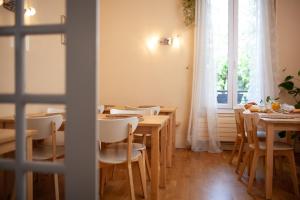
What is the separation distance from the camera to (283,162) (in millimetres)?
3836

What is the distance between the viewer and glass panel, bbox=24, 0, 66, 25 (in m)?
3.28

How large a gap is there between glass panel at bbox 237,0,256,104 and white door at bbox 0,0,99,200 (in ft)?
14.0

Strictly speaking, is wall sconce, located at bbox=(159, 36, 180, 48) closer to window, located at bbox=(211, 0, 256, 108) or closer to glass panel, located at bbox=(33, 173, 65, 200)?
window, located at bbox=(211, 0, 256, 108)

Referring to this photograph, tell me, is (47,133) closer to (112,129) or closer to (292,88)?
(112,129)

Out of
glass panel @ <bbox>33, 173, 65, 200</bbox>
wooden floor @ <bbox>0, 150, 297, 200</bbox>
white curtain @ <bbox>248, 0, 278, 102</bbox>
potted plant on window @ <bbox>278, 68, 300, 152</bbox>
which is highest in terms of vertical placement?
white curtain @ <bbox>248, 0, 278, 102</bbox>

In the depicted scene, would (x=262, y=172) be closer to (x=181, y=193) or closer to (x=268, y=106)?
(x=268, y=106)

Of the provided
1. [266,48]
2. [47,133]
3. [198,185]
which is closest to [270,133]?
[198,185]

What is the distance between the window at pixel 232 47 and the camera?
4.70 metres

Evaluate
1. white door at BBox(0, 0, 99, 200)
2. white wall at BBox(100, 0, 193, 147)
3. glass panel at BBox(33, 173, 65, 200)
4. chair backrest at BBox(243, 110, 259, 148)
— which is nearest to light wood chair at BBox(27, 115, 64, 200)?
glass panel at BBox(33, 173, 65, 200)

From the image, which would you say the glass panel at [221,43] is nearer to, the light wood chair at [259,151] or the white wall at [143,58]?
the white wall at [143,58]

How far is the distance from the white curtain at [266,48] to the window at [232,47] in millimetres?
196

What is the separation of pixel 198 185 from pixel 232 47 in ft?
8.81

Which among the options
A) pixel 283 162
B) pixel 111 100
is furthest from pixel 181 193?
pixel 111 100

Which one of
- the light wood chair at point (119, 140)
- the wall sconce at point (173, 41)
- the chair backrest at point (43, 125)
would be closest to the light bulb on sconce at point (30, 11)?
the chair backrest at point (43, 125)
